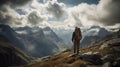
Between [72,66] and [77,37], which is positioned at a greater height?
[77,37]

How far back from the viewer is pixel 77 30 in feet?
266

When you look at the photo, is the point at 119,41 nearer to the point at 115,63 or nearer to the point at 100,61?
the point at 100,61

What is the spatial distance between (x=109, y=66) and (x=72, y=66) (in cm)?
1381

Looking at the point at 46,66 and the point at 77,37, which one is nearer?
the point at 46,66

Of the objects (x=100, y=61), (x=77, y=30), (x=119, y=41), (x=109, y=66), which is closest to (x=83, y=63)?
(x=100, y=61)

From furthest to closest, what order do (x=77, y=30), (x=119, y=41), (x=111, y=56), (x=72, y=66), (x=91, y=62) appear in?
(x=119, y=41) < (x=77, y=30) < (x=111, y=56) < (x=91, y=62) < (x=72, y=66)

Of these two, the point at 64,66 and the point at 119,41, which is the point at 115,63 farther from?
the point at 119,41

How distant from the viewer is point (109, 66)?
51781 millimetres

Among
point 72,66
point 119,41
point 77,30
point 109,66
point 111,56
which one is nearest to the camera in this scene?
point 109,66

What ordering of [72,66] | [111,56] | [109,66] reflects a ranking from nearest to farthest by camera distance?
[109,66] → [72,66] → [111,56]

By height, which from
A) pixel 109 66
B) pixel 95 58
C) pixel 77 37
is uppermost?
pixel 77 37

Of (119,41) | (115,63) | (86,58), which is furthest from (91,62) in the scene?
(119,41)

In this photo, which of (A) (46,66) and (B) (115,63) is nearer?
(B) (115,63)

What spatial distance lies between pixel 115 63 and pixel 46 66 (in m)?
27.8
